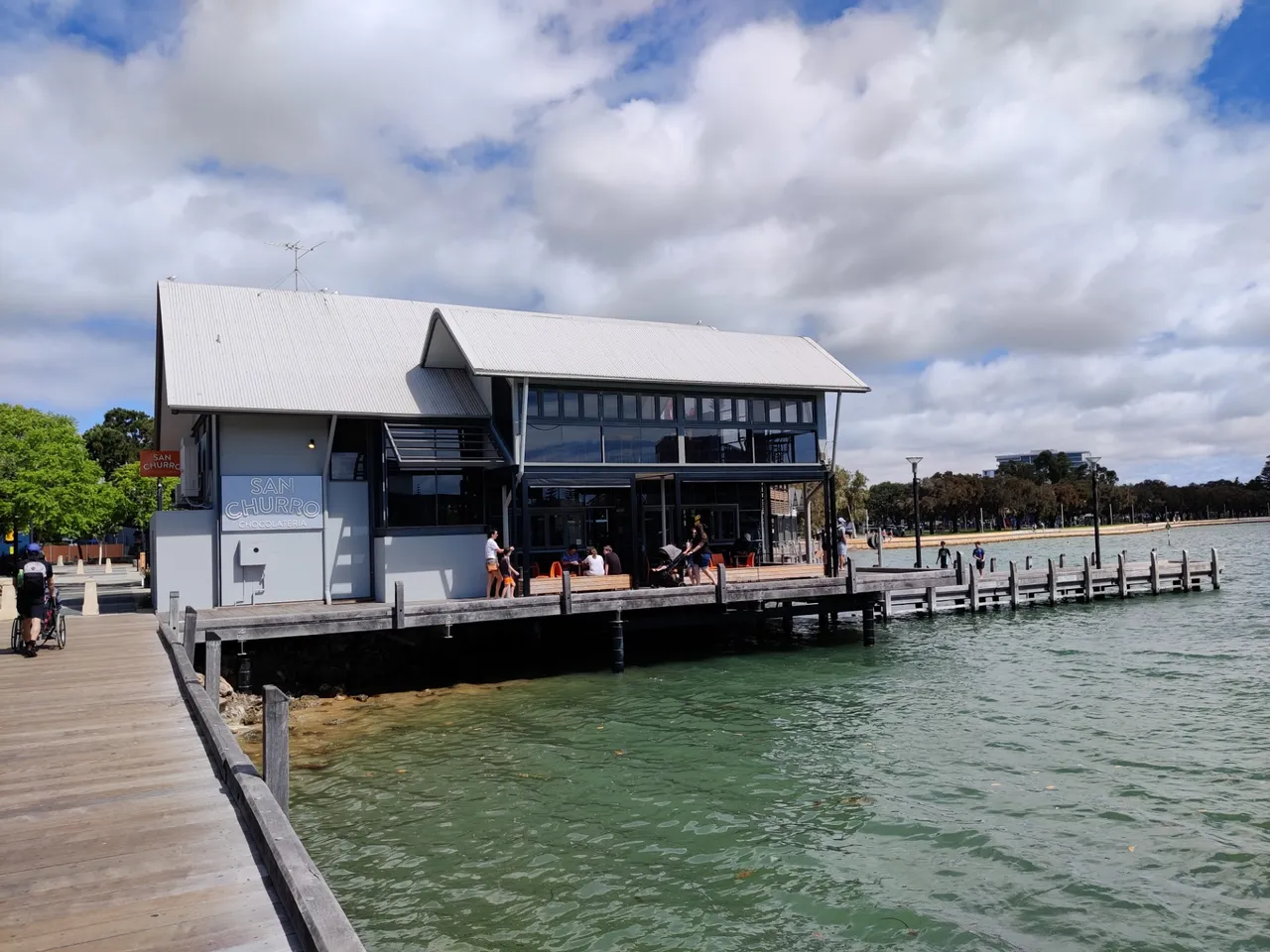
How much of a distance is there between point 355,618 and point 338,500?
541 cm

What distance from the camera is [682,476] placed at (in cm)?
2517

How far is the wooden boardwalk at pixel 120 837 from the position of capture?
5.24 m

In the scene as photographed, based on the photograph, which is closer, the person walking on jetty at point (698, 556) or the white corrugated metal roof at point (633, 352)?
the white corrugated metal roof at point (633, 352)

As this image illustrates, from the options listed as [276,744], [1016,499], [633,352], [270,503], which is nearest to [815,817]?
[276,744]

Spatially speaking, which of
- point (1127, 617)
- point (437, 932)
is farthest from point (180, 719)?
point (1127, 617)

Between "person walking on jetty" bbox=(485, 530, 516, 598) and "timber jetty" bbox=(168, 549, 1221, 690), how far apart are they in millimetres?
845

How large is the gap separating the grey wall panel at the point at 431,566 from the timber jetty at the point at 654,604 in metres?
0.51

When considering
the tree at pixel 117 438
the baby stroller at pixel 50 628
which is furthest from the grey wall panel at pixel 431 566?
the tree at pixel 117 438

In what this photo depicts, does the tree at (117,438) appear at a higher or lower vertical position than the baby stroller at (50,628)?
higher

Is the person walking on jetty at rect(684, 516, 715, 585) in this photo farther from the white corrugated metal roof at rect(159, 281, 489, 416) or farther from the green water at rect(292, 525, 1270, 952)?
the white corrugated metal roof at rect(159, 281, 489, 416)

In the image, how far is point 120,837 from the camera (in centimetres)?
672

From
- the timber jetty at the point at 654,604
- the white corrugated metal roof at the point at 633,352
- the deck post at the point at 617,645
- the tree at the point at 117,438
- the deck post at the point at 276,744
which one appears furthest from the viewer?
the tree at the point at 117,438

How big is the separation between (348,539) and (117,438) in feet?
266

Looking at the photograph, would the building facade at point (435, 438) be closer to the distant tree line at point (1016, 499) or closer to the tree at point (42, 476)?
the tree at point (42, 476)
